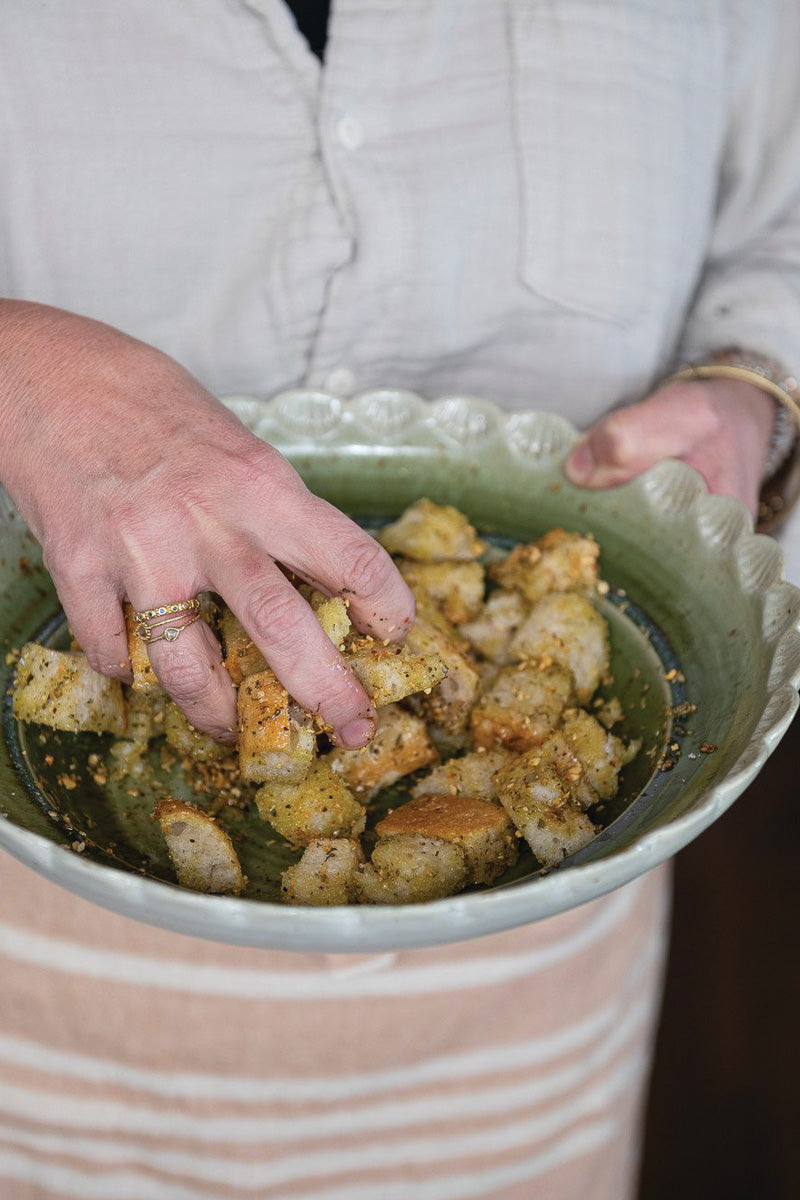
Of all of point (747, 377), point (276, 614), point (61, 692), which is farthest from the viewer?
point (747, 377)

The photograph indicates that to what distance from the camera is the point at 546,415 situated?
1064mm

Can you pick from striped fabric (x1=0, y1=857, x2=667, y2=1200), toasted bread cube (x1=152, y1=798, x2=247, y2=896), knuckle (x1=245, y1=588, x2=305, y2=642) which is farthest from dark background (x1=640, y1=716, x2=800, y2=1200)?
knuckle (x1=245, y1=588, x2=305, y2=642)

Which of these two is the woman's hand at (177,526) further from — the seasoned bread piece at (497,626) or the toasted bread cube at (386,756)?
the seasoned bread piece at (497,626)

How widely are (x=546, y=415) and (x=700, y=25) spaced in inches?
17.4

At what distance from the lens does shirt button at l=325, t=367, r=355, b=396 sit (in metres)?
1.10

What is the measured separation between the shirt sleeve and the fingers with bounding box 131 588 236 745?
738 millimetres

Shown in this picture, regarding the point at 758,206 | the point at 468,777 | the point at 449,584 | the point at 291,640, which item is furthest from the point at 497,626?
the point at 758,206

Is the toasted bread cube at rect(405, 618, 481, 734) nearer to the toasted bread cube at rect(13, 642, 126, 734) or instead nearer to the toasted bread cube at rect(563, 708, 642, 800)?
the toasted bread cube at rect(563, 708, 642, 800)

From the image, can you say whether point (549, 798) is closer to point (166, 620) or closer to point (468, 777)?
point (468, 777)

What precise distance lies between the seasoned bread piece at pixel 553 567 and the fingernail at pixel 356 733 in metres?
0.25

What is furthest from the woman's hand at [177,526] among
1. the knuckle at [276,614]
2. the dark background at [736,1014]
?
the dark background at [736,1014]

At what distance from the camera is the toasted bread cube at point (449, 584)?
941 mm

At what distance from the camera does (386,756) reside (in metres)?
0.83

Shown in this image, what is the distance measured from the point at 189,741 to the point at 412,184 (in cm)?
59
